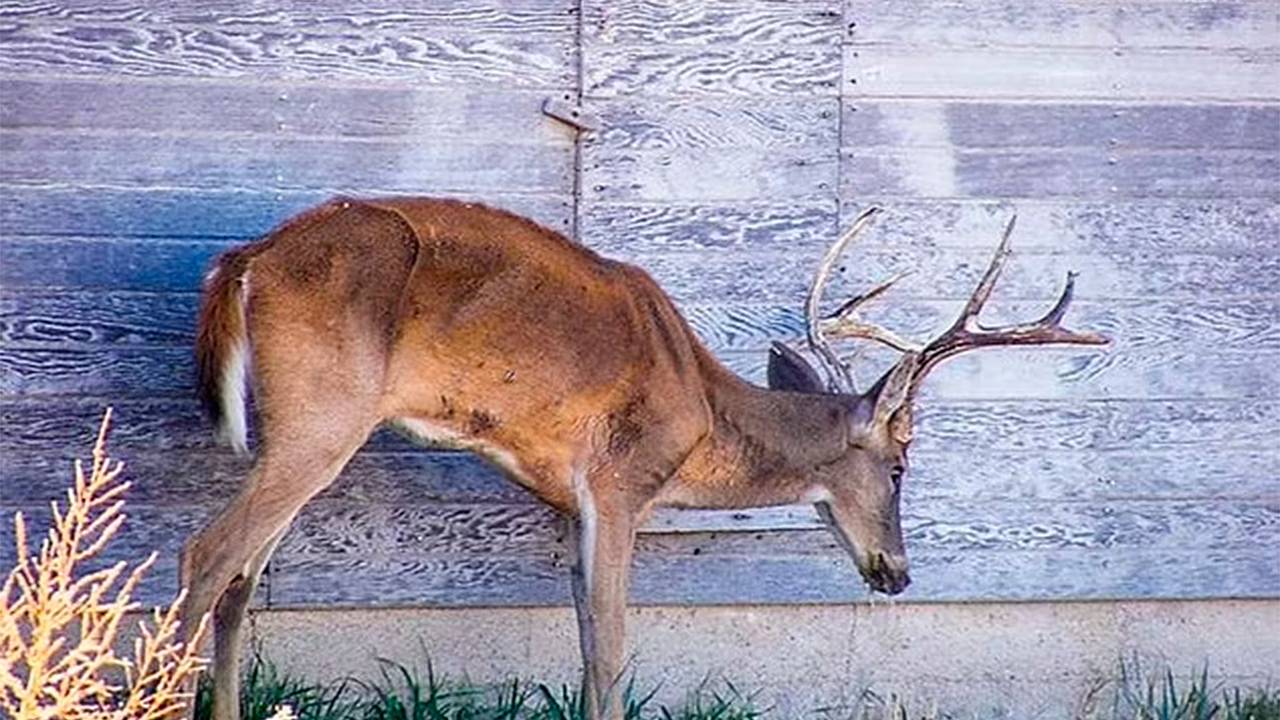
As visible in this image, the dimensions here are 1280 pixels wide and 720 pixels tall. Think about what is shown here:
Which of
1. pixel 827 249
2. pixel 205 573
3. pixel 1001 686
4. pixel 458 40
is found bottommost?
pixel 1001 686

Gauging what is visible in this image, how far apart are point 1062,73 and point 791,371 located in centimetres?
123

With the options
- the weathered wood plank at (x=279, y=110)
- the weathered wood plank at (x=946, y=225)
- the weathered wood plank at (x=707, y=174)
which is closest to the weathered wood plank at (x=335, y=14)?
the weathered wood plank at (x=279, y=110)

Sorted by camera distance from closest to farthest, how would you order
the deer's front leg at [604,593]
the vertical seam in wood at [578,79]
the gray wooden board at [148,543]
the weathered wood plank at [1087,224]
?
the deer's front leg at [604,593] → the gray wooden board at [148,543] → the vertical seam in wood at [578,79] → the weathered wood plank at [1087,224]

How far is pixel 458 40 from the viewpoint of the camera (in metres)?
6.80

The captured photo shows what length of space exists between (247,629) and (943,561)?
2081 millimetres

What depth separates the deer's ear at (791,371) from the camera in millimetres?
7039

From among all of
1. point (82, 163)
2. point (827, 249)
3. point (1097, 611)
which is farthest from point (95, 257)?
point (1097, 611)

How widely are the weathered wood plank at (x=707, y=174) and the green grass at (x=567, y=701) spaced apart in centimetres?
144

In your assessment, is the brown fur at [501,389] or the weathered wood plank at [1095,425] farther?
the weathered wood plank at [1095,425]

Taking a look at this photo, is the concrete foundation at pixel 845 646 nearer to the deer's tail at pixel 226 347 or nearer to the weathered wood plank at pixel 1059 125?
the deer's tail at pixel 226 347

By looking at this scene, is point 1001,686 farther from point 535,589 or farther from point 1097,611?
point 535,589

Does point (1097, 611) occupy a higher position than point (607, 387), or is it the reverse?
point (607, 387)

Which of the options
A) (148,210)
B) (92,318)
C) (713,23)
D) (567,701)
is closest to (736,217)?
(713,23)

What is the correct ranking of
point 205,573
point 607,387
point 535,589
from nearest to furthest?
point 205,573 < point 607,387 < point 535,589
